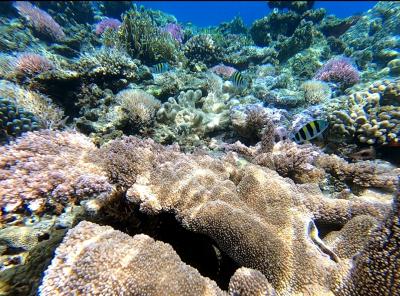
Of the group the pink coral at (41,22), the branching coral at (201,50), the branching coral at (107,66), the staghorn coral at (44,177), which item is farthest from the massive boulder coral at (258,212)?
the pink coral at (41,22)

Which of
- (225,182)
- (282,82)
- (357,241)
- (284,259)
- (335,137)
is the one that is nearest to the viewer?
(284,259)

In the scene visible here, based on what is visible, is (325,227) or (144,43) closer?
(325,227)

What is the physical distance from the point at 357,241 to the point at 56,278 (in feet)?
6.75

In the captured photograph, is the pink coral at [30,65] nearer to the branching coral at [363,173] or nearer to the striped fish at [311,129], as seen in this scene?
the striped fish at [311,129]

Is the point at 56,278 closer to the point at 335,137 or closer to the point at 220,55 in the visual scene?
the point at 335,137

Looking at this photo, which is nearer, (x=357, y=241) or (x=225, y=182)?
(x=357, y=241)

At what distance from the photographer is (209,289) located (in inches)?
57.0

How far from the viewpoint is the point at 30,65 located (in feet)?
17.5

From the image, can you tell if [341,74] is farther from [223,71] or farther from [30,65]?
[30,65]

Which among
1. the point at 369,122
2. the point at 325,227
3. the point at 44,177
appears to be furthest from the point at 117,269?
the point at 369,122

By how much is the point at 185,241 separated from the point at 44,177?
1.55 meters

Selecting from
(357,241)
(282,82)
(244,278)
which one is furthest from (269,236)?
(282,82)

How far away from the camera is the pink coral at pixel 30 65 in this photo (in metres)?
5.26

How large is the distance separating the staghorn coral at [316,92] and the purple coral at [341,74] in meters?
1.02
